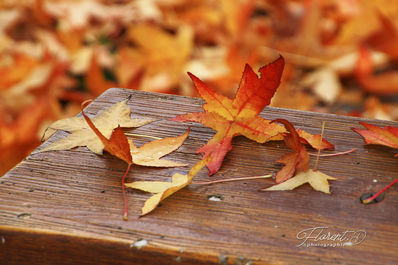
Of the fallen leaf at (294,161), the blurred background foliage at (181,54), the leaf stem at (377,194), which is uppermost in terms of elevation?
the blurred background foliage at (181,54)

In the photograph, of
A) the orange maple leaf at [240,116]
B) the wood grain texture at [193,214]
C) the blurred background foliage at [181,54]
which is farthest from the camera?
the blurred background foliage at [181,54]

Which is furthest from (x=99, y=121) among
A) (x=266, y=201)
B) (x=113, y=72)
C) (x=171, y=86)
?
(x=113, y=72)

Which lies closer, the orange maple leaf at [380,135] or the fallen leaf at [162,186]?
the fallen leaf at [162,186]

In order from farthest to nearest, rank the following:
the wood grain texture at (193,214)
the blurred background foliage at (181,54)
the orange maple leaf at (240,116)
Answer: the blurred background foliage at (181,54) → the orange maple leaf at (240,116) → the wood grain texture at (193,214)

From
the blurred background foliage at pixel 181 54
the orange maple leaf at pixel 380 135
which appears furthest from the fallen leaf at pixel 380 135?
the blurred background foliage at pixel 181 54

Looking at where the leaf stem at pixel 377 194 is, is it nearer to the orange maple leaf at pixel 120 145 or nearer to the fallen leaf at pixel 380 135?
the fallen leaf at pixel 380 135

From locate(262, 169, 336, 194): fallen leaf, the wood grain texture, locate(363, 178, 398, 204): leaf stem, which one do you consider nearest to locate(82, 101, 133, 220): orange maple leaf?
the wood grain texture

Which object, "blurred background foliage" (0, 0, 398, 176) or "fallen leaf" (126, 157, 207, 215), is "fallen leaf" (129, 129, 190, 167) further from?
"blurred background foliage" (0, 0, 398, 176)

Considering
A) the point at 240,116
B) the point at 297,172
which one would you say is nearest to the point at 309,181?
the point at 297,172
